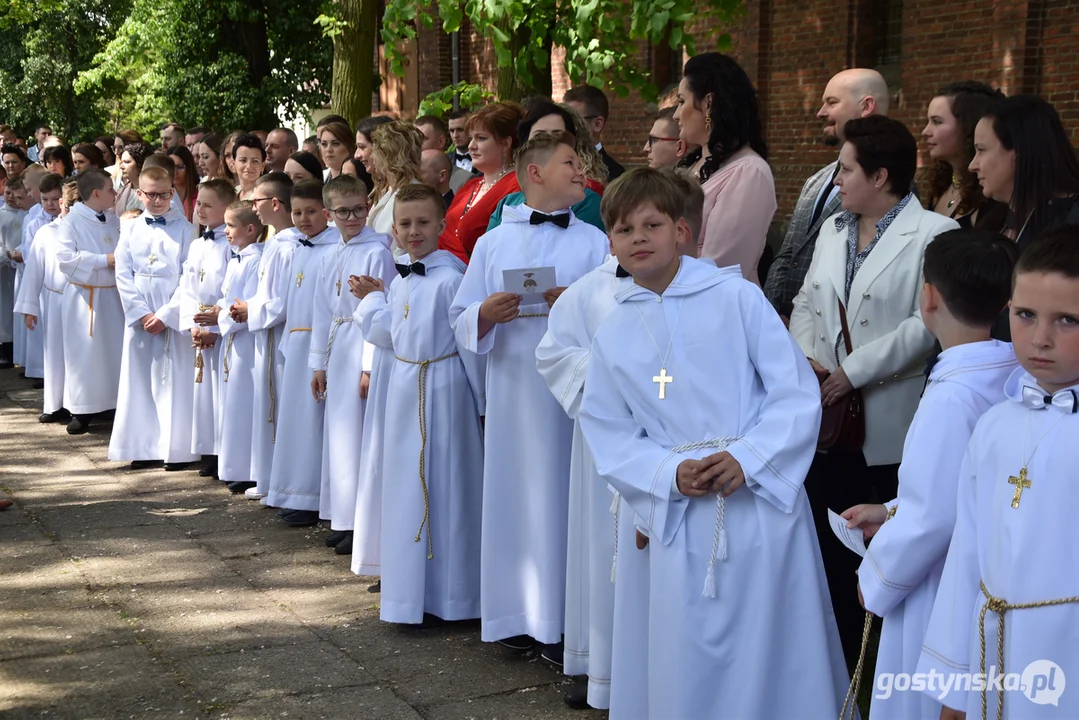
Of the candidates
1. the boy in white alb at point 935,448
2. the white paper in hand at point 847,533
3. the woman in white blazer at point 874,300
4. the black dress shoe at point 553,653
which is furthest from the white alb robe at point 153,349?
the boy in white alb at point 935,448

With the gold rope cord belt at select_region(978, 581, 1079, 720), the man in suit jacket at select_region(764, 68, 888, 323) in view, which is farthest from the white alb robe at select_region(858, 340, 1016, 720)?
the man in suit jacket at select_region(764, 68, 888, 323)

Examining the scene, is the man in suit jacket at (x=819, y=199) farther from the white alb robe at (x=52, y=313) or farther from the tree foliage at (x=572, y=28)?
the white alb robe at (x=52, y=313)

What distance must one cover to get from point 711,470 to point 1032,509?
3.68 feet

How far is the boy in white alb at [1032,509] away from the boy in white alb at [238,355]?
20.4 ft

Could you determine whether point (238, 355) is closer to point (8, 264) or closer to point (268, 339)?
point (268, 339)

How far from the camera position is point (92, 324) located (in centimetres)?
1048

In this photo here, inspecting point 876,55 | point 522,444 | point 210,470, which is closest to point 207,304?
point 210,470

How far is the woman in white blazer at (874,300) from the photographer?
480 centimetres

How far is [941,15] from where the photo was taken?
41.1 ft

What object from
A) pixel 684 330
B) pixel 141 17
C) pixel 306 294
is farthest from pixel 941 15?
pixel 141 17

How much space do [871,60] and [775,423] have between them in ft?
35.8

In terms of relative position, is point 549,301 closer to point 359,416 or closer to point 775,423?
point 775,423

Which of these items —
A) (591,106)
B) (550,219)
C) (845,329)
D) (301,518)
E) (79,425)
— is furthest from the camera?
(79,425)

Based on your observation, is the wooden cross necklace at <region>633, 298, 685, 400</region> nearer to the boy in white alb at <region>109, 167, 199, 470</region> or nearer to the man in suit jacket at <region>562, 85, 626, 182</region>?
the man in suit jacket at <region>562, 85, 626, 182</region>
